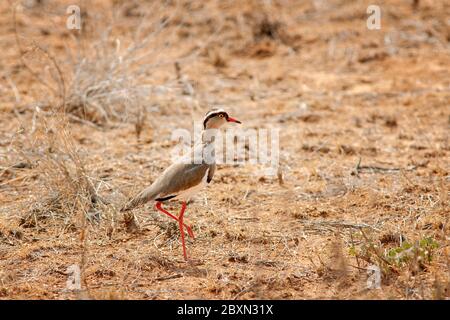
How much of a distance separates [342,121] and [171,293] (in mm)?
4380

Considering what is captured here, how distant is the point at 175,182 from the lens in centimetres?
532

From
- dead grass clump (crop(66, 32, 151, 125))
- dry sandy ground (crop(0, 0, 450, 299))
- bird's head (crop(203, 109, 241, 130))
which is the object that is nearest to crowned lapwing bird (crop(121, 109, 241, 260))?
bird's head (crop(203, 109, 241, 130))

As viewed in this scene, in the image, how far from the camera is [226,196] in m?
6.52

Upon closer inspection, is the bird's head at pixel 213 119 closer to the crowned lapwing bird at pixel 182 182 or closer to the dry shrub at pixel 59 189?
the crowned lapwing bird at pixel 182 182

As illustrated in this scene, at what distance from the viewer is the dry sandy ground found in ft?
16.2

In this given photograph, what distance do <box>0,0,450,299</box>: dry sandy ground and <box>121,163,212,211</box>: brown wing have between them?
1.34 feet

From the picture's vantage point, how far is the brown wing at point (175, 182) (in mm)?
5312

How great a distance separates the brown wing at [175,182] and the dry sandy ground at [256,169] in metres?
0.41

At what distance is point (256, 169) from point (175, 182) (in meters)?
2.04

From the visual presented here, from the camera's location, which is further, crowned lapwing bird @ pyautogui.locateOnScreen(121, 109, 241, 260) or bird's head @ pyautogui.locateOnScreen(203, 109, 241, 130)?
bird's head @ pyautogui.locateOnScreen(203, 109, 241, 130)

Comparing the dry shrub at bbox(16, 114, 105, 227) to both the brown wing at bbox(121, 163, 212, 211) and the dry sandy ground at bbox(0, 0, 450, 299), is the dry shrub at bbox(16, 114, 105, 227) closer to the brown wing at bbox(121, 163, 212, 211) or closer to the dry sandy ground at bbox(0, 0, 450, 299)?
the dry sandy ground at bbox(0, 0, 450, 299)

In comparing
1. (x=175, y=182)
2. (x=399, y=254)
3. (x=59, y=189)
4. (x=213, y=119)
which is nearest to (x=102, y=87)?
(x=59, y=189)

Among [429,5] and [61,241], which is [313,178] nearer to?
[61,241]

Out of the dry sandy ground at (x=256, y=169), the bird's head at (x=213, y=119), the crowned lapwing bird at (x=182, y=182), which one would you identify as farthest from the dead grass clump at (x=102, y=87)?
the crowned lapwing bird at (x=182, y=182)
